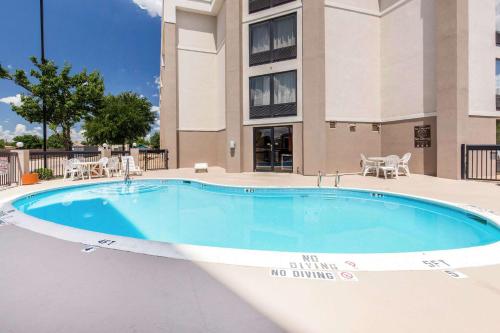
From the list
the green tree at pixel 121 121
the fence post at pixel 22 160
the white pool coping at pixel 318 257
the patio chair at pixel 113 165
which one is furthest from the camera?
the green tree at pixel 121 121

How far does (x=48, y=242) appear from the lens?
3.95m

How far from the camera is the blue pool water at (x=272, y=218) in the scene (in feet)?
16.8

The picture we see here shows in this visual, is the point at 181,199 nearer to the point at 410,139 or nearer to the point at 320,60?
the point at 320,60

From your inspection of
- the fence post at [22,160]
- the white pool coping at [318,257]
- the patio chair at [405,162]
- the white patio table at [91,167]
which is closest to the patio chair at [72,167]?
the white patio table at [91,167]

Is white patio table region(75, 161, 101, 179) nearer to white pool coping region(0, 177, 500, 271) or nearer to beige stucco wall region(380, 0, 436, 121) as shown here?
white pool coping region(0, 177, 500, 271)

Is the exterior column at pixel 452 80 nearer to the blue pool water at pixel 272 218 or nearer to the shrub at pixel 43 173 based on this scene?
the blue pool water at pixel 272 218

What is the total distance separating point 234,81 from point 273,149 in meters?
4.36

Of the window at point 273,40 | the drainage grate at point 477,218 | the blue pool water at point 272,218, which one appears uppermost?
the window at point 273,40

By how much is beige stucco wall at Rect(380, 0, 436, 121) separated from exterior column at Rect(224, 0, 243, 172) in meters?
7.60

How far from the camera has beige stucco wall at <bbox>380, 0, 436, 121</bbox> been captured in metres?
12.1

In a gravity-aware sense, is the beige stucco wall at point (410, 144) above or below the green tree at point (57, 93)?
below

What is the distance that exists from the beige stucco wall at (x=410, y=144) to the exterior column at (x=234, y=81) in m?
7.74

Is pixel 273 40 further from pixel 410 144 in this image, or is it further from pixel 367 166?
pixel 410 144

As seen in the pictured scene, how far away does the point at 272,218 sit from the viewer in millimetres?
6969
